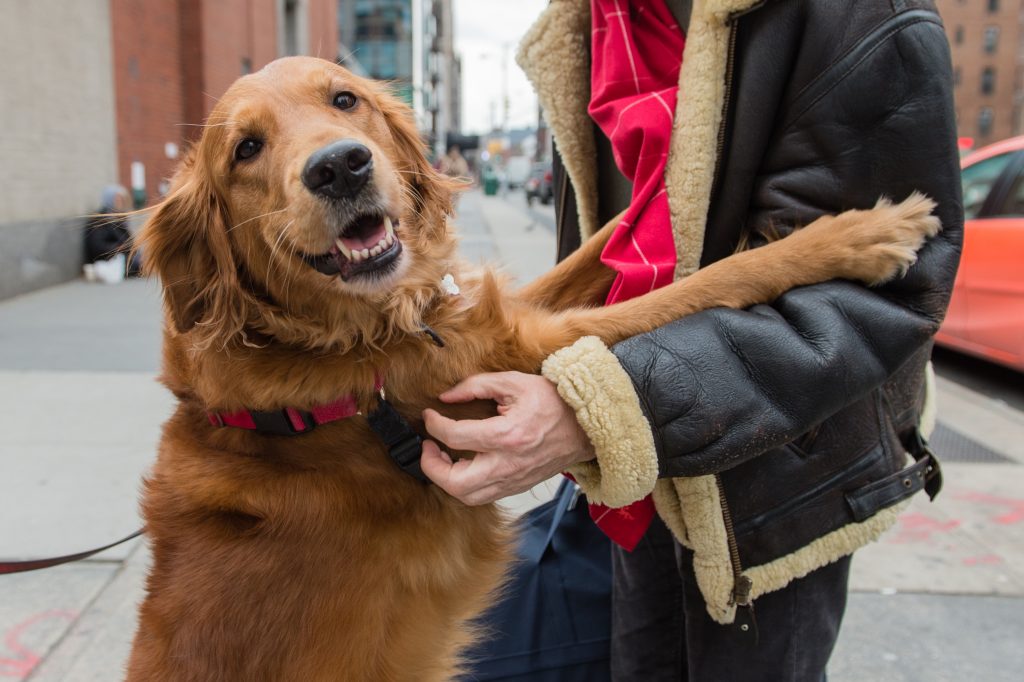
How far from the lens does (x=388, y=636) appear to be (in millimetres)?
1684

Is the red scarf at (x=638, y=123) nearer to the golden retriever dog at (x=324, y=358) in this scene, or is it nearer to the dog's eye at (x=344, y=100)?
the golden retriever dog at (x=324, y=358)

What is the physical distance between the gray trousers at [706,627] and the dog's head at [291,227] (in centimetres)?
74

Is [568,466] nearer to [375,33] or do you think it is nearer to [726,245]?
[726,245]

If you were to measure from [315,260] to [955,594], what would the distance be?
2.96 meters

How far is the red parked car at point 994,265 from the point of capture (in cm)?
619

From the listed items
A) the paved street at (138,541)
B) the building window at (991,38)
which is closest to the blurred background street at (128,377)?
the paved street at (138,541)

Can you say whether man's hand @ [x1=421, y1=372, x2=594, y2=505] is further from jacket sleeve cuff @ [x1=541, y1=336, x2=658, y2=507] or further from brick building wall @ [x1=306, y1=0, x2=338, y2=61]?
brick building wall @ [x1=306, y1=0, x2=338, y2=61]

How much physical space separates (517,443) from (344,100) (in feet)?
3.79

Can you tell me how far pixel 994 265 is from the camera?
6.33 metres

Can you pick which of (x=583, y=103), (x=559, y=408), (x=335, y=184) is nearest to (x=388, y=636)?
(x=559, y=408)

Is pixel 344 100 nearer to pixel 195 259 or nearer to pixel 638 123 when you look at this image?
pixel 195 259

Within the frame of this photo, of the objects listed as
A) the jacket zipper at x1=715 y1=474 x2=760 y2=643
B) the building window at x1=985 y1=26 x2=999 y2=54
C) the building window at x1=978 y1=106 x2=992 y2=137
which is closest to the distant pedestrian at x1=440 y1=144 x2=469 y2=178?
the jacket zipper at x1=715 y1=474 x2=760 y2=643

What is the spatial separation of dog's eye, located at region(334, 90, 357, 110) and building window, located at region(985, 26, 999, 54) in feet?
265

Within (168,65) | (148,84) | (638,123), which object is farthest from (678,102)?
(168,65)
